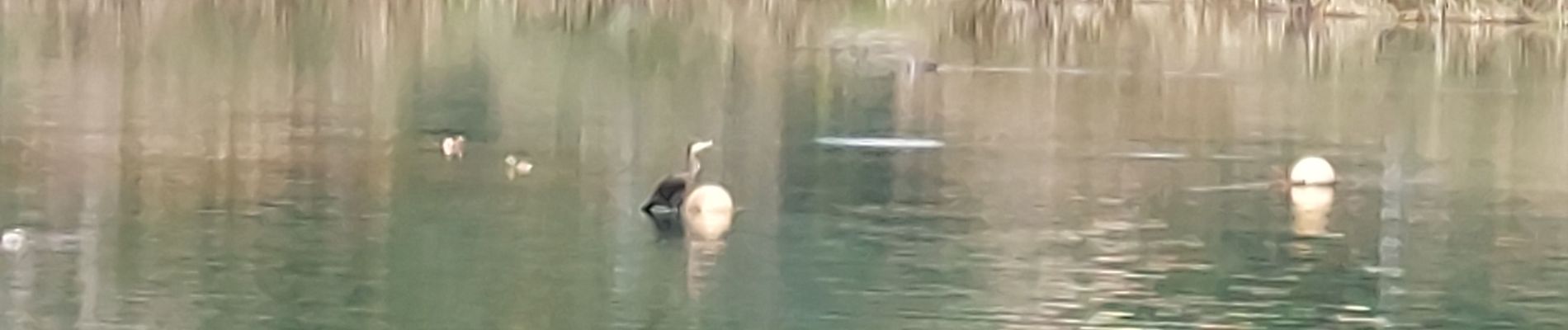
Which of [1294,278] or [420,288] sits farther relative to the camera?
[1294,278]

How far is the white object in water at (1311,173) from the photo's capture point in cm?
1292

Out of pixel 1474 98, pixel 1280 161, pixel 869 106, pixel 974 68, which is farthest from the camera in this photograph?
pixel 974 68

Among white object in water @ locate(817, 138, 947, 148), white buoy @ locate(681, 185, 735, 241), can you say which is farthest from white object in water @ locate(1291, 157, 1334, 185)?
white buoy @ locate(681, 185, 735, 241)

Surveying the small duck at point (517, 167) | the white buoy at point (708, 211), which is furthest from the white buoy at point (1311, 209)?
the small duck at point (517, 167)

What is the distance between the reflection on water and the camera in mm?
9180

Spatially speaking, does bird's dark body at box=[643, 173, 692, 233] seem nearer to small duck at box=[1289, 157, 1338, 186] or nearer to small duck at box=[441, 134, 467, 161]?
small duck at box=[441, 134, 467, 161]

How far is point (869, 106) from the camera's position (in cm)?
1800

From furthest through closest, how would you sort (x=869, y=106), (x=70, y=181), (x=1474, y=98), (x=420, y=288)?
(x=1474, y=98), (x=869, y=106), (x=70, y=181), (x=420, y=288)

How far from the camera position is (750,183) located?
12703 mm

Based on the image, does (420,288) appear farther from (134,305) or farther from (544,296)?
(134,305)

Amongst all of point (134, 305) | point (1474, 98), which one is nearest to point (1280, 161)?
point (1474, 98)

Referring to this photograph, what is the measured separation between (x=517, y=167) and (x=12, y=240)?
3444 mm

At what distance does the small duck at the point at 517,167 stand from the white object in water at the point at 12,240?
9.75ft

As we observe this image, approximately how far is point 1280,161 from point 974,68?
721 centimetres
